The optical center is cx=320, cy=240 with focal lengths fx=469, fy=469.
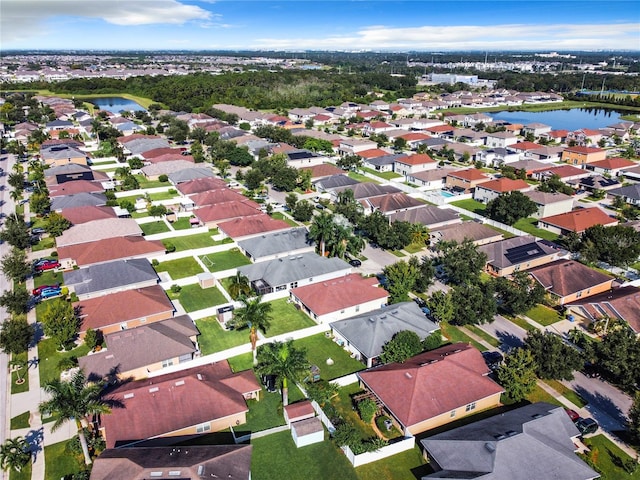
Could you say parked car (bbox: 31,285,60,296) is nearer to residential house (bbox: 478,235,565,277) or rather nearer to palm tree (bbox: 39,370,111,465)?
palm tree (bbox: 39,370,111,465)

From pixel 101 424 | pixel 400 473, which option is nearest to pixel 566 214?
pixel 400 473

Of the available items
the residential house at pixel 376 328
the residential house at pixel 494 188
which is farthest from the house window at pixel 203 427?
the residential house at pixel 494 188

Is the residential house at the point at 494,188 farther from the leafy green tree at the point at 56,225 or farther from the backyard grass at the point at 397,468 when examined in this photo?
the leafy green tree at the point at 56,225

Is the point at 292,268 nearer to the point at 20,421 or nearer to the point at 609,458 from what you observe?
the point at 20,421

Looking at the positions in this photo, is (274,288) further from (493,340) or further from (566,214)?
(566,214)

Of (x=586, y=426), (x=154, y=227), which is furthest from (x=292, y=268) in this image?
(x=586, y=426)
